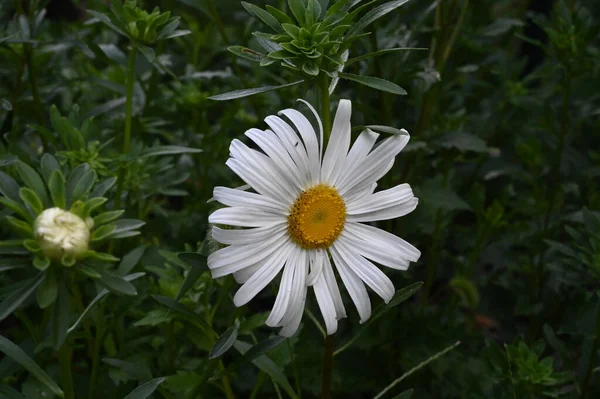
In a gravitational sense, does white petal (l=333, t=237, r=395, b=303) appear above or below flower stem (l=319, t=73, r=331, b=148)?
below

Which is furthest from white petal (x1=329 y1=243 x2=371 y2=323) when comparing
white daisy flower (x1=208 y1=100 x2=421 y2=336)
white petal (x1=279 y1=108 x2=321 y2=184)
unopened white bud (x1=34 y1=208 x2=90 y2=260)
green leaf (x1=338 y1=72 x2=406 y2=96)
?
unopened white bud (x1=34 y1=208 x2=90 y2=260)

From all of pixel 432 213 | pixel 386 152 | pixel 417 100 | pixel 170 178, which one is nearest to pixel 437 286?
pixel 432 213

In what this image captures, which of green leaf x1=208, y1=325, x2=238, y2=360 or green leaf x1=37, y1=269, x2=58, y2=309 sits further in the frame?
green leaf x1=208, y1=325, x2=238, y2=360

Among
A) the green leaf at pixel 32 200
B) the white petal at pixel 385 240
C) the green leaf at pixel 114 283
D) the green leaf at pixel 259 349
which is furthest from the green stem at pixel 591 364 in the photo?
the green leaf at pixel 32 200

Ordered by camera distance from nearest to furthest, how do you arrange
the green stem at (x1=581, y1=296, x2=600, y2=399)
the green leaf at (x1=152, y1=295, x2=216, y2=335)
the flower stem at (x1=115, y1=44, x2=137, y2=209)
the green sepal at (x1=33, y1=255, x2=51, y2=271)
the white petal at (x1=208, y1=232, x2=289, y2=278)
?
the green sepal at (x1=33, y1=255, x2=51, y2=271), the white petal at (x1=208, y1=232, x2=289, y2=278), the green leaf at (x1=152, y1=295, x2=216, y2=335), the flower stem at (x1=115, y1=44, x2=137, y2=209), the green stem at (x1=581, y1=296, x2=600, y2=399)

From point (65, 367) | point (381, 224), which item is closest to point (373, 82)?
point (65, 367)

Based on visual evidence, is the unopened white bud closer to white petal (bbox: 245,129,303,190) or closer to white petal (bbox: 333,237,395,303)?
white petal (bbox: 245,129,303,190)

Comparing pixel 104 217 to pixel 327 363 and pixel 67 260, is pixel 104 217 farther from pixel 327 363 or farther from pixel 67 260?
pixel 327 363
